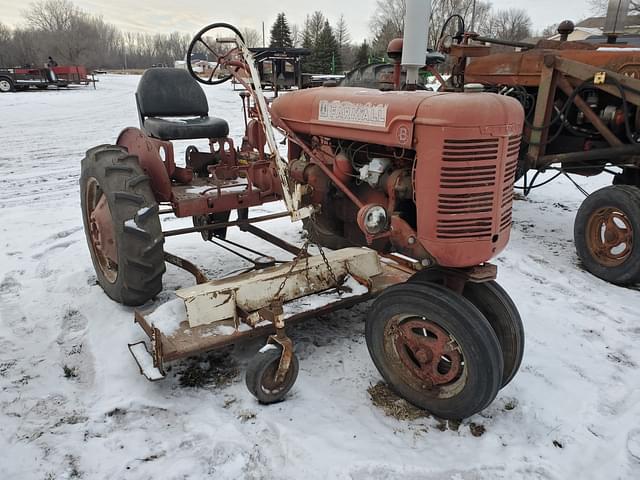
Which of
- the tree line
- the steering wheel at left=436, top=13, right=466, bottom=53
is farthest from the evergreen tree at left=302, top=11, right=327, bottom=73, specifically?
the steering wheel at left=436, top=13, right=466, bottom=53

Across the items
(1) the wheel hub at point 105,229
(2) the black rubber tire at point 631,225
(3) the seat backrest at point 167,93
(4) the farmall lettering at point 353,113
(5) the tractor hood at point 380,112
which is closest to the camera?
(5) the tractor hood at point 380,112

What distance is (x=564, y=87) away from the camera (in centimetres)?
421

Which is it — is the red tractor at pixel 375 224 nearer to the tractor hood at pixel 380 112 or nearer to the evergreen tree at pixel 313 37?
the tractor hood at pixel 380 112

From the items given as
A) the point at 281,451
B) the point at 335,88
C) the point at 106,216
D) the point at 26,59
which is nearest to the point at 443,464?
the point at 281,451

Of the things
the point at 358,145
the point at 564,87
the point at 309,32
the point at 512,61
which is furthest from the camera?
the point at 309,32

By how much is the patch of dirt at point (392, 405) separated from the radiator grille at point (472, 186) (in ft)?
2.72

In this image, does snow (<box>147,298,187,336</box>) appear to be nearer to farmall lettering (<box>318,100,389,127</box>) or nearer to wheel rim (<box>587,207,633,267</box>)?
farmall lettering (<box>318,100,389,127</box>)

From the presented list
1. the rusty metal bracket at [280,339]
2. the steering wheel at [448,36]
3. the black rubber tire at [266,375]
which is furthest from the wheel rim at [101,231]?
the steering wheel at [448,36]

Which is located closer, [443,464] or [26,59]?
[443,464]

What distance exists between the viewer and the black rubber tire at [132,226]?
2875 mm

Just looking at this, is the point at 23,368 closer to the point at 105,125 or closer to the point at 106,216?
the point at 106,216

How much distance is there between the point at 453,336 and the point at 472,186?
63cm

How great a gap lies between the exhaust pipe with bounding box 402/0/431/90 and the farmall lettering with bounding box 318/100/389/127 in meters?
0.49

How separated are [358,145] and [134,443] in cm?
171
